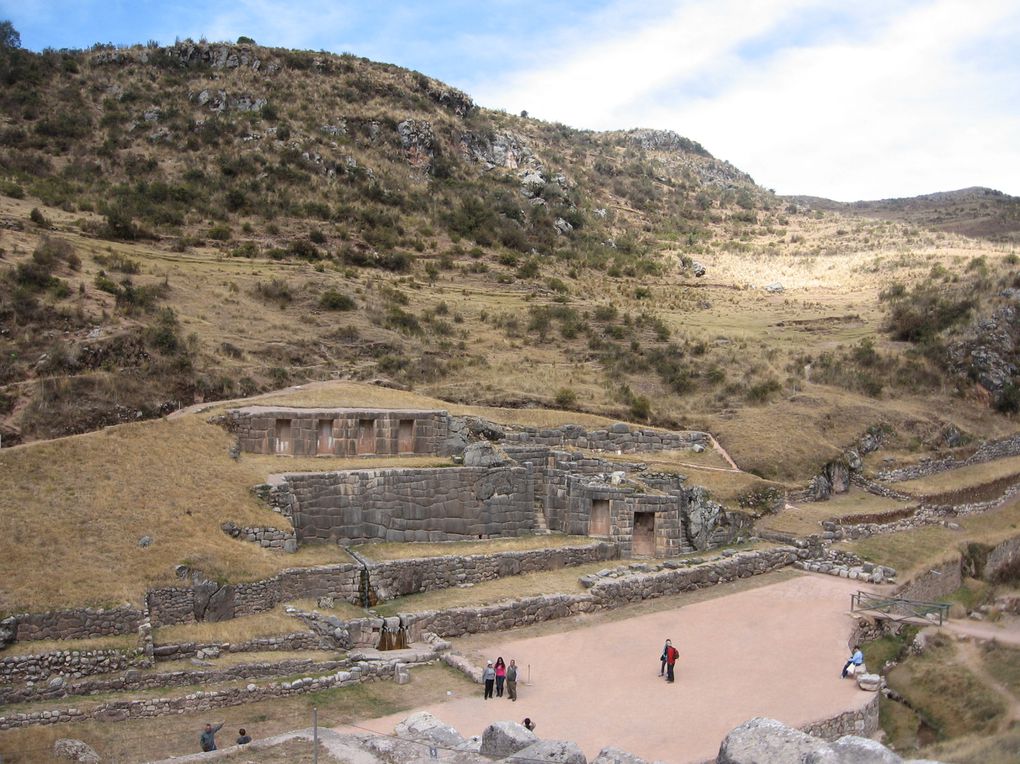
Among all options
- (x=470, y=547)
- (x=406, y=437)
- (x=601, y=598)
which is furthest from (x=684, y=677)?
(x=406, y=437)

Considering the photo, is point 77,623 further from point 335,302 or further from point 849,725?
point 335,302

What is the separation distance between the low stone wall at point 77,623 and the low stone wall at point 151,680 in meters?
0.94

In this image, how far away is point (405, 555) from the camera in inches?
803

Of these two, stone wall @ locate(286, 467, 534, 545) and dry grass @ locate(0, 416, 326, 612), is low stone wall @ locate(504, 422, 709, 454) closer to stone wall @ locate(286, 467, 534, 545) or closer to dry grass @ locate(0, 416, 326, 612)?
stone wall @ locate(286, 467, 534, 545)

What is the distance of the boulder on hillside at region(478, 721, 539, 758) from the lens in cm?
911

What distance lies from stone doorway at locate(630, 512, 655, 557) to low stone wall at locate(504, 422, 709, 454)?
4.63 metres

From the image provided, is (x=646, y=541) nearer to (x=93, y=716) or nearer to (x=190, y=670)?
(x=190, y=670)

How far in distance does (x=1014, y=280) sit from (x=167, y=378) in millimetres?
37387

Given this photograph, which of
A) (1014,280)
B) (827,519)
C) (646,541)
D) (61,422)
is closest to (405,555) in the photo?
(646,541)

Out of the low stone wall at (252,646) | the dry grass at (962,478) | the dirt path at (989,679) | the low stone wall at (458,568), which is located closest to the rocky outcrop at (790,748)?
the dirt path at (989,679)

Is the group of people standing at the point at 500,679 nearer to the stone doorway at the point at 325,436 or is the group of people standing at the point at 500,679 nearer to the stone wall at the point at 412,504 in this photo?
the stone wall at the point at 412,504

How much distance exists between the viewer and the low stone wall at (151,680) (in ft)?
42.6

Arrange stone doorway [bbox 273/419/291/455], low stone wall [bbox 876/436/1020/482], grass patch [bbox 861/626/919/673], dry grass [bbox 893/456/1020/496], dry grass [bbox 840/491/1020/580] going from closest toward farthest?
1. grass patch [bbox 861/626/919/673]
2. dry grass [bbox 840/491/1020/580]
3. stone doorway [bbox 273/419/291/455]
4. dry grass [bbox 893/456/1020/496]
5. low stone wall [bbox 876/436/1020/482]

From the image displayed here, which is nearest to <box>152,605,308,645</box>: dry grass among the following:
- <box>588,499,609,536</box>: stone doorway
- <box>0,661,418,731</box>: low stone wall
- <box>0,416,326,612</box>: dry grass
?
<box>0,416,326,612</box>: dry grass
